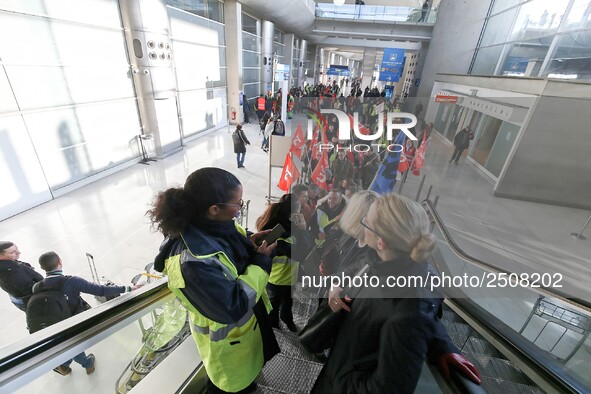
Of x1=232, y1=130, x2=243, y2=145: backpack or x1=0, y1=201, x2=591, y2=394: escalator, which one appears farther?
x1=232, y1=130, x2=243, y2=145: backpack

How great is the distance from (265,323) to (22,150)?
7502mm

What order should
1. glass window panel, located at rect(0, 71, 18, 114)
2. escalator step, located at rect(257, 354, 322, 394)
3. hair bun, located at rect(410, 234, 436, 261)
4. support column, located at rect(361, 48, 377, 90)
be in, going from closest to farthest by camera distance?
hair bun, located at rect(410, 234, 436, 261) → escalator step, located at rect(257, 354, 322, 394) → glass window panel, located at rect(0, 71, 18, 114) → support column, located at rect(361, 48, 377, 90)

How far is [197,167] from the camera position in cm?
877

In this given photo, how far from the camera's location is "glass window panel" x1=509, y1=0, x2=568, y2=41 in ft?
26.9

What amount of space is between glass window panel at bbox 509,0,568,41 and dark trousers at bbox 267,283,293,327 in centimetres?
1158

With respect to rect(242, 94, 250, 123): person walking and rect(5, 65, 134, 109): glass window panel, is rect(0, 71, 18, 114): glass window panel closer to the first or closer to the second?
rect(5, 65, 134, 109): glass window panel

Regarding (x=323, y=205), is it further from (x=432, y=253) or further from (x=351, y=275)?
(x=432, y=253)

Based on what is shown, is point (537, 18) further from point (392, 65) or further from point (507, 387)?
point (507, 387)

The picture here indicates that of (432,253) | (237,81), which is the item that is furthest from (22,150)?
(237,81)

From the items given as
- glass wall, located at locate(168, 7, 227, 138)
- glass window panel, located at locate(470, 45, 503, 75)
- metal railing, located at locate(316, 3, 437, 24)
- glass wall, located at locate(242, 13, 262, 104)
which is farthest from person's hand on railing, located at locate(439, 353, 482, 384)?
metal railing, located at locate(316, 3, 437, 24)

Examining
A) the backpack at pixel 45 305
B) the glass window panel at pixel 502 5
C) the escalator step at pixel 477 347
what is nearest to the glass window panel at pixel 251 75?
the glass window panel at pixel 502 5

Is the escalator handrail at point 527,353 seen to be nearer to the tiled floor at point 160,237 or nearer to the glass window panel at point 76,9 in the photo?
the tiled floor at point 160,237

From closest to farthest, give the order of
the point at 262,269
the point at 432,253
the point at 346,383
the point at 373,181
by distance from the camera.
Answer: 1. the point at 432,253
2. the point at 346,383
3. the point at 262,269
4. the point at 373,181

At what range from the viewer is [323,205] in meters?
1.56
